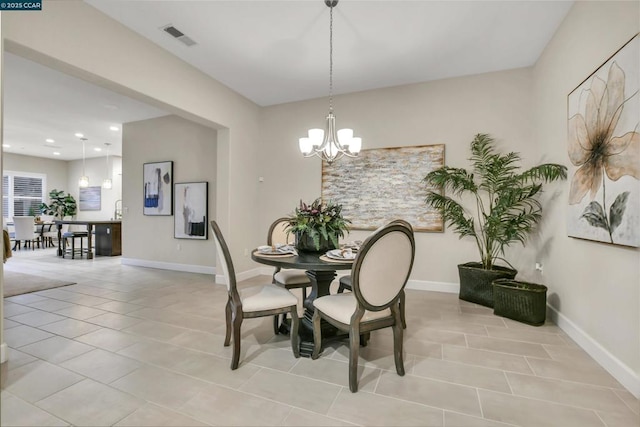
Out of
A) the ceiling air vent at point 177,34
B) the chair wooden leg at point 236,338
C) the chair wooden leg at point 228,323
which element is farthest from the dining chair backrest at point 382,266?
the ceiling air vent at point 177,34

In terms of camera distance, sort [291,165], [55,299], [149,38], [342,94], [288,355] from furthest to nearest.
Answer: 1. [291,165]
2. [342,94]
3. [55,299]
4. [149,38]
5. [288,355]

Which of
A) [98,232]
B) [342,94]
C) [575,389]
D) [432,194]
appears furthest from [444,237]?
[98,232]

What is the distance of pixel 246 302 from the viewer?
82.4 inches

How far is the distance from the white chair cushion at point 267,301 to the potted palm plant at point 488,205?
8.16 feet

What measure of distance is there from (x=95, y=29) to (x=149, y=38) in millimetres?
A: 567

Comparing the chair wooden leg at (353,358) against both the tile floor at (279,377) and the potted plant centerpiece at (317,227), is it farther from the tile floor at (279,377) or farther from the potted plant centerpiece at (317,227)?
the potted plant centerpiece at (317,227)

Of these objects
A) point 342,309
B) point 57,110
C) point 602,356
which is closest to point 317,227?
point 342,309

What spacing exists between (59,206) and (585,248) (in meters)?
13.0

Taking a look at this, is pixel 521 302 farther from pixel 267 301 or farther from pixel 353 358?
pixel 267 301

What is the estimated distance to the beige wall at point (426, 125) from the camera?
376 cm

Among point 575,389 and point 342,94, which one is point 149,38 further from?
point 575,389

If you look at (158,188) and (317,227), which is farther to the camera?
(158,188)

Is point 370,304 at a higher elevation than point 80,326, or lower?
higher

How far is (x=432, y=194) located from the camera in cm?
396
